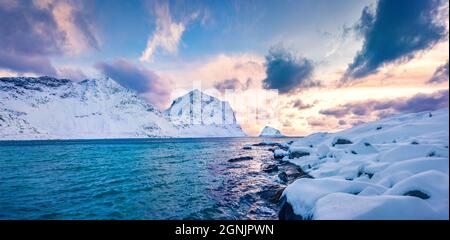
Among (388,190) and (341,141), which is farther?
(341,141)

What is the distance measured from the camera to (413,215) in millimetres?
3352

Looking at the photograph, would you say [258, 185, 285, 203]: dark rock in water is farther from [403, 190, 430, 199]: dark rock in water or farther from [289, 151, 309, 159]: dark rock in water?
[289, 151, 309, 159]: dark rock in water

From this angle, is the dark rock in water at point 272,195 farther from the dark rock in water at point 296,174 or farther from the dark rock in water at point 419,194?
the dark rock in water at point 419,194

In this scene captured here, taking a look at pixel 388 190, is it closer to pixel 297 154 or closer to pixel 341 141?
pixel 341 141

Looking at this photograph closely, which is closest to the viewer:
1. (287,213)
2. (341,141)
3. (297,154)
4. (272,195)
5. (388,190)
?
(388,190)

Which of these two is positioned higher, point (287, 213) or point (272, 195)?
point (287, 213)

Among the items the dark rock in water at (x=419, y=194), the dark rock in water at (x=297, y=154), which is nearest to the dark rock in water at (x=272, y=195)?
the dark rock in water at (x=419, y=194)

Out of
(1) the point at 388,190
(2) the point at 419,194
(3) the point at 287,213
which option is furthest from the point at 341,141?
(2) the point at 419,194

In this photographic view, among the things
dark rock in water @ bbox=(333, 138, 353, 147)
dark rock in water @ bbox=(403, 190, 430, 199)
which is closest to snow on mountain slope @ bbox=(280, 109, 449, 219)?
dark rock in water @ bbox=(403, 190, 430, 199)

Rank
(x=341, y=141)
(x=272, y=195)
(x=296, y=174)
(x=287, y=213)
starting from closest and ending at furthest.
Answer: (x=287, y=213)
(x=272, y=195)
(x=296, y=174)
(x=341, y=141)

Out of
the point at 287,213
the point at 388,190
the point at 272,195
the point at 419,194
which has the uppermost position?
the point at 419,194

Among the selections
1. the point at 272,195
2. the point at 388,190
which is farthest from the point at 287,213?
the point at 272,195
